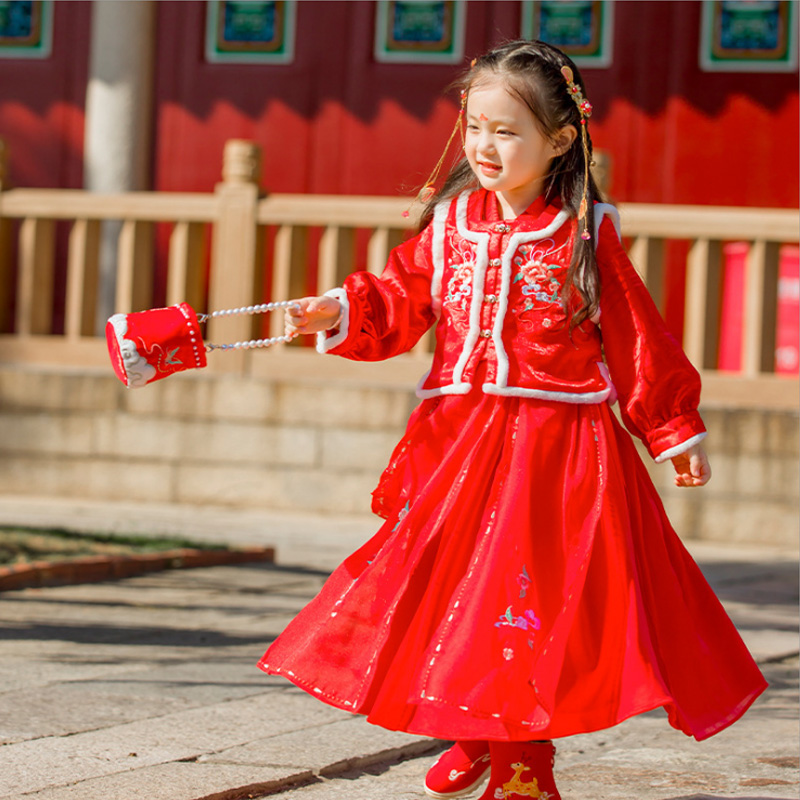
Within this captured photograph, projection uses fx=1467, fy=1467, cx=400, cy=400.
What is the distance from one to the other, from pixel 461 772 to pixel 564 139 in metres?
1.44

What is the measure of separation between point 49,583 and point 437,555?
3467 millimetres

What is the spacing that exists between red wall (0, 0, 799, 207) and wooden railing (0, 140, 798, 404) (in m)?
1.07

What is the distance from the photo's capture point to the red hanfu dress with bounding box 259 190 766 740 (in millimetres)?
2955

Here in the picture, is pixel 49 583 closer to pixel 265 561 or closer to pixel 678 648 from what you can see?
pixel 265 561

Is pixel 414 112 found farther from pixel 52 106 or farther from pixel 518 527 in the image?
pixel 518 527

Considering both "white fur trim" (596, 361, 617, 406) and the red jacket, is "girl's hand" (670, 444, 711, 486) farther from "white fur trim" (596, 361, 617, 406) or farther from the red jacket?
"white fur trim" (596, 361, 617, 406)

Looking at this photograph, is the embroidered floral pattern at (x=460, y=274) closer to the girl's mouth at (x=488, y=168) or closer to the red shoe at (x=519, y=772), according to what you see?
the girl's mouth at (x=488, y=168)

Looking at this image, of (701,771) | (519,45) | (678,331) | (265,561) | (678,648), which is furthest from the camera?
(678,331)

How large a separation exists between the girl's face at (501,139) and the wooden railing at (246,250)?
508 centimetres

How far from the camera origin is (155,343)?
306cm

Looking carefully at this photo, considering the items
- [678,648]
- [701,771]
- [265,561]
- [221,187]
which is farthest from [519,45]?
[221,187]

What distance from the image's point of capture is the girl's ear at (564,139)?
3330 millimetres

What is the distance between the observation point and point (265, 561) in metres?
7.21

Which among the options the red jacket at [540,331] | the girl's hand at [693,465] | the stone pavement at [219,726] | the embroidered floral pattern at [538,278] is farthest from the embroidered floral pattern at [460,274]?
the stone pavement at [219,726]
